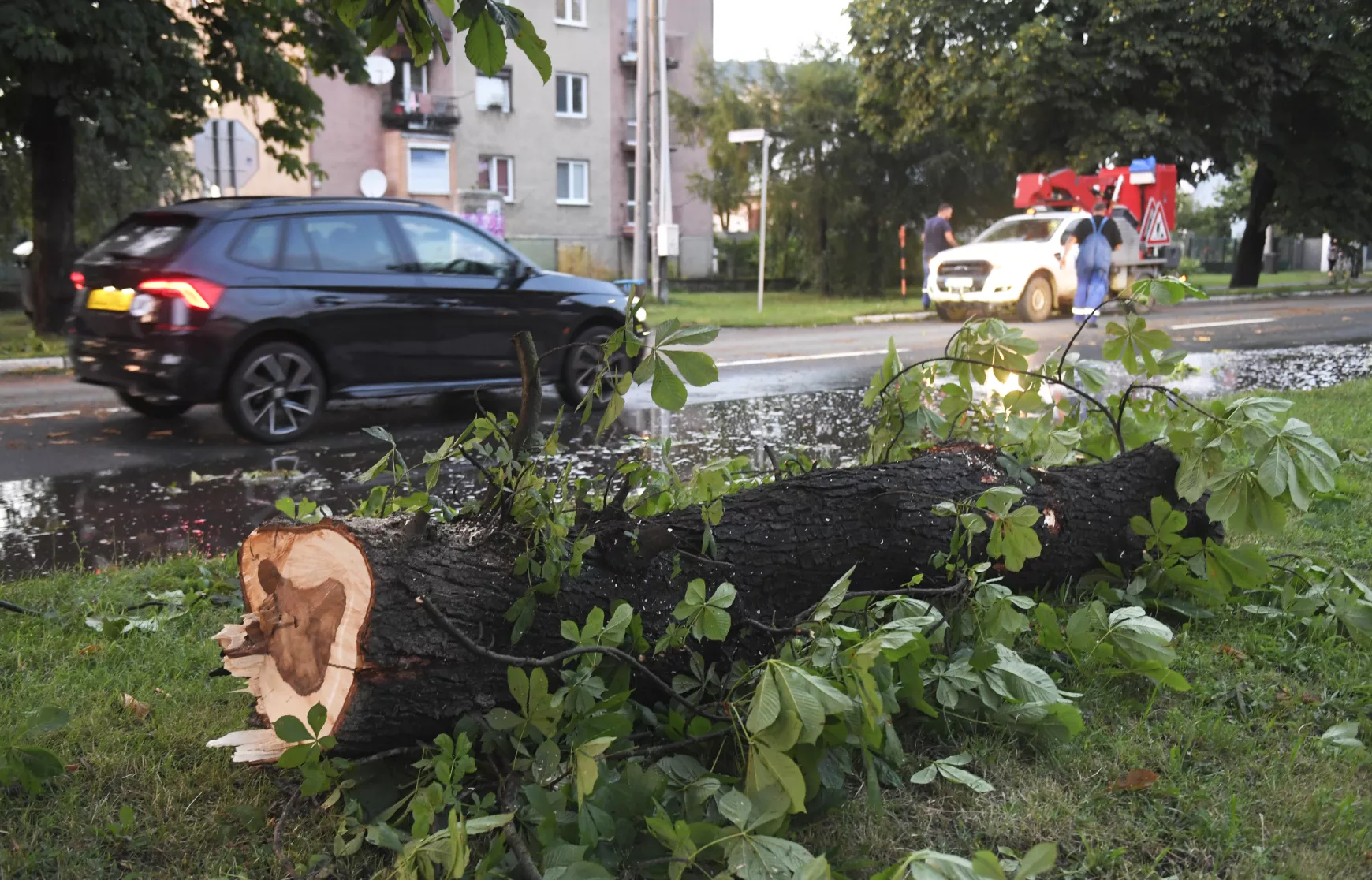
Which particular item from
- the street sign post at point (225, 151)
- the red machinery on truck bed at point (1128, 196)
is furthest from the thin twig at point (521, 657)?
the red machinery on truck bed at point (1128, 196)

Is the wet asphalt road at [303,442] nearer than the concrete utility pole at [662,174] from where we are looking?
Yes

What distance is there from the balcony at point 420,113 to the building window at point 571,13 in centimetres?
515

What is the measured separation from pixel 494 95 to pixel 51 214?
25.5 m

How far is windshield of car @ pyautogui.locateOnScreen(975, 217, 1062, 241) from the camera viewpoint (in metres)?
21.2

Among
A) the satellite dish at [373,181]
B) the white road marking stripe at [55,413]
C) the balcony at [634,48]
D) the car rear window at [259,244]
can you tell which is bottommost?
the white road marking stripe at [55,413]

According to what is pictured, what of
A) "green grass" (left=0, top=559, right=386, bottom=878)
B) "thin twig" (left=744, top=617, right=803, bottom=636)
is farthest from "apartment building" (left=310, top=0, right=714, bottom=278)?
"thin twig" (left=744, top=617, right=803, bottom=636)

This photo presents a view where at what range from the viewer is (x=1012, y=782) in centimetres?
291

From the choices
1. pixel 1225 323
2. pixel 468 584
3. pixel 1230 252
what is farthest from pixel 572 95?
pixel 468 584

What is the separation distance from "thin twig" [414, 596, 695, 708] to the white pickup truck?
1817 centimetres

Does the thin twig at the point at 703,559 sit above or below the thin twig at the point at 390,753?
above

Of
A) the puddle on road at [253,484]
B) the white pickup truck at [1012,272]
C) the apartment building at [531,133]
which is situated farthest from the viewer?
the apartment building at [531,133]

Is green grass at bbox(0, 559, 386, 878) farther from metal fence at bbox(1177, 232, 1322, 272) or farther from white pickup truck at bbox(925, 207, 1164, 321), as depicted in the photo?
metal fence at bbox(1177, 232, 1322, 272)

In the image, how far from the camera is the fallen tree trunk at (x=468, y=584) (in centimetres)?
264

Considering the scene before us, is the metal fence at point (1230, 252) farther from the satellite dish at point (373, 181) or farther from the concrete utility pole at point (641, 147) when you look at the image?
the concrete utility pole at point (641, 147)
